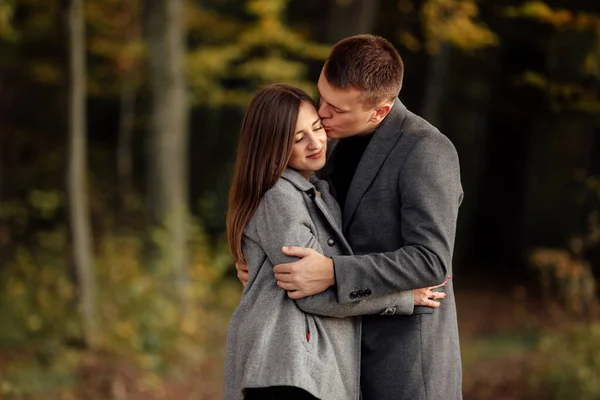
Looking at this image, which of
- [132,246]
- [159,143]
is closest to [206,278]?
[132,246]

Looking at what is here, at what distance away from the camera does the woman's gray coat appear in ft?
8.92

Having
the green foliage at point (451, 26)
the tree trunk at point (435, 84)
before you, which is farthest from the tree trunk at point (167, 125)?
the tree trunk at point (435, 84)

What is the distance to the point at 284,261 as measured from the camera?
110 inches

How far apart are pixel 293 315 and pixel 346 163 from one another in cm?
69

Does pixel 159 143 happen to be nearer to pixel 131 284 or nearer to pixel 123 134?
pixel 131 284

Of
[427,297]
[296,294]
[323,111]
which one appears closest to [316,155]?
[323,111]

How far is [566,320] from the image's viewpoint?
29.3 feet

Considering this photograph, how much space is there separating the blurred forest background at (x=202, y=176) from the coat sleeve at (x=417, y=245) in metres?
3.59

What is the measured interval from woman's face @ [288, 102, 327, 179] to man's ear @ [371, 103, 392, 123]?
19 centimetres

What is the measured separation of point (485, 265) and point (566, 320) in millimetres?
7560

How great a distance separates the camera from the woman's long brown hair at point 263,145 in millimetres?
2852

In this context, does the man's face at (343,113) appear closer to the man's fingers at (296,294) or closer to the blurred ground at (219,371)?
the man's fingers at (296,294)

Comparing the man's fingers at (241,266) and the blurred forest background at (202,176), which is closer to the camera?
the man's fingers at (241,266)

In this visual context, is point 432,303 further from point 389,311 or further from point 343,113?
point 343,113
